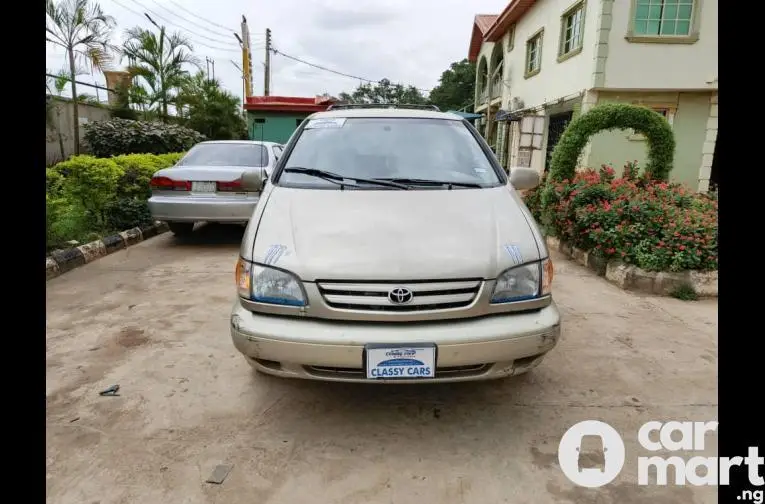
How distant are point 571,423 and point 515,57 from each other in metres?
16.1

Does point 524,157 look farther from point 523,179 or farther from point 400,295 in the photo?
point 400,295

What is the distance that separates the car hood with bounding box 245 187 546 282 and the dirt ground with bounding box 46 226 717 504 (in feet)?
2.77

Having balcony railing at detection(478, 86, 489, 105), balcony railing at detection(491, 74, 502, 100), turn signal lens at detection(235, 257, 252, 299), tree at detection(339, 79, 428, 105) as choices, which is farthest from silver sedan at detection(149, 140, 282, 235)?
tree at detection(339, 79, 428, 105)

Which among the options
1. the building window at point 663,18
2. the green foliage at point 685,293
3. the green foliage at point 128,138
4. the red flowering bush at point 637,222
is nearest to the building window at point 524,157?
the building window at point 663,18

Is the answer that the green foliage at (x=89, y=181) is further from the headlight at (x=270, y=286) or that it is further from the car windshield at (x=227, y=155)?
the headlight at (x=270, y=286)

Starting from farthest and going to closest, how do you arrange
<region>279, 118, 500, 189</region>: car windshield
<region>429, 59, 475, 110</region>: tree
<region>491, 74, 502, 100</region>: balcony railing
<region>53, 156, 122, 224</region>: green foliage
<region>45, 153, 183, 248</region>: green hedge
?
<region>429, 59, 475, 110</region>: tree < <region>491, 74, 502, 100</region>: balcony railing < <region>53, 156, 122, 224</region>: green foliage < <region>45, 153, 183, 248</region>: green hedge < <region>279, 118, 500, 189</region>: car windshield

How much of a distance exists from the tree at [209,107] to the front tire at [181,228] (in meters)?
10.6

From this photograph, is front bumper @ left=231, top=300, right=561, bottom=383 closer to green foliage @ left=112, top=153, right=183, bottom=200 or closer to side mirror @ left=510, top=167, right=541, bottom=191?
side mirror @ left=510, top=167, right=541, bottom=191

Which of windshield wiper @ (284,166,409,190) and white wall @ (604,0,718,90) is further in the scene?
white wall @ (604,0,718,90)

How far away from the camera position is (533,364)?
7.97ft

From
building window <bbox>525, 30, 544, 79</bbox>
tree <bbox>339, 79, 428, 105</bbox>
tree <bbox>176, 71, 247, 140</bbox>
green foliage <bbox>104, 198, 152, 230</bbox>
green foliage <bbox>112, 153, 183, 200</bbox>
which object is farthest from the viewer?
tree <bbox>339, 79, 428, 105</bbox>

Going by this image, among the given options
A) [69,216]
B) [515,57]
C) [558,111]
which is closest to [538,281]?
[69,216]

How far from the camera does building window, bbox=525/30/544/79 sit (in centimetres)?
1411
